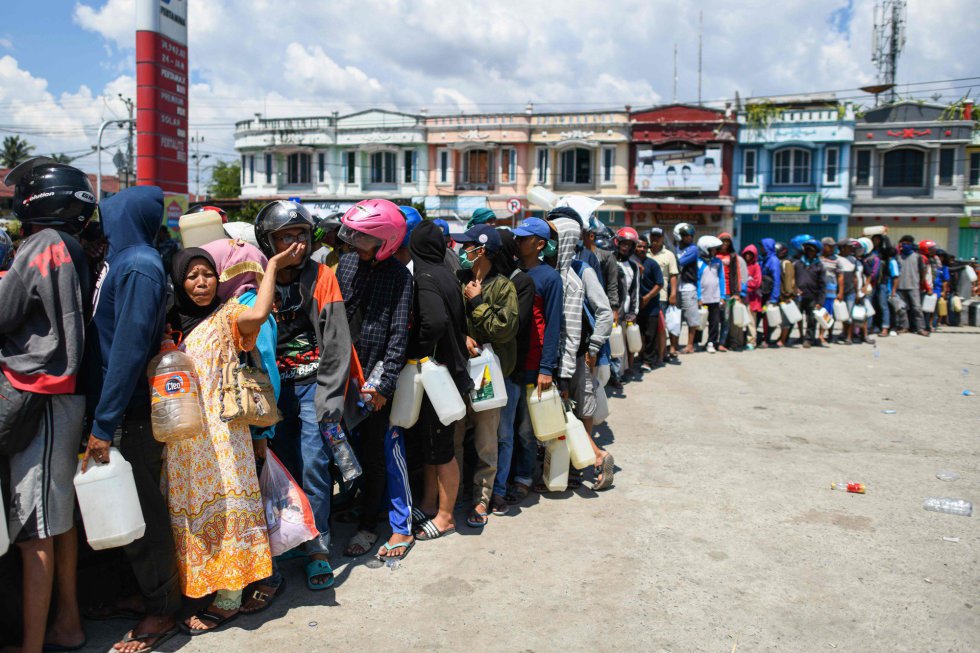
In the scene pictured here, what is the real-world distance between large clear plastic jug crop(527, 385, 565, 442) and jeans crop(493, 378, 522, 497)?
0.14m

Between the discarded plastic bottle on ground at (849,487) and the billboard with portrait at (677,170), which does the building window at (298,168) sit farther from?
the discarded plastic bottle on ground at (849,487)

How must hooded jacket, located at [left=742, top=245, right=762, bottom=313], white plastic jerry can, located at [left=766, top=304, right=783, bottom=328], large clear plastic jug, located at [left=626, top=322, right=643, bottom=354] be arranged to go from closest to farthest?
large clear plastic jug, located at [left=626, top=322, right=643, bottom=354], hooded jacket, located at [left=742, top=245, right=762, bottom=313], white plastic jerry can, located at [left=766, top=304, right=783, bottom=328]

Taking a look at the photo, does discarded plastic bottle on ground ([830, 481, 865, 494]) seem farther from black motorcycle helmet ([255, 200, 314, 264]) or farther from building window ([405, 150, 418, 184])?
building window ([405, 150, 418, 184])

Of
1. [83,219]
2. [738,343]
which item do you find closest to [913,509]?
[83,219]

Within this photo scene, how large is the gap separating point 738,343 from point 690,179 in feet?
77.8

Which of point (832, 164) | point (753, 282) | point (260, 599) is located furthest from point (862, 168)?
point (260, 599)

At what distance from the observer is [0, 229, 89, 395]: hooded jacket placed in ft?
9.68

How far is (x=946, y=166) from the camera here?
103 feet

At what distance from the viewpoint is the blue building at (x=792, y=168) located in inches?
1271

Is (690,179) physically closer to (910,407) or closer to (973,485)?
(910,407)

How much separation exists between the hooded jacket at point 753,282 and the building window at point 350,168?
3070 cm

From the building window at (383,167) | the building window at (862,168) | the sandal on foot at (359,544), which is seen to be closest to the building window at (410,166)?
the building window at (383,167)

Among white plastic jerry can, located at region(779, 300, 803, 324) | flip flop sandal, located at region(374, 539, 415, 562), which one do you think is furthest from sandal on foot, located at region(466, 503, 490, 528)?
white plastic jerry can, located at region(779, 300, 803, 324)

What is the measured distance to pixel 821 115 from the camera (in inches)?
1271
